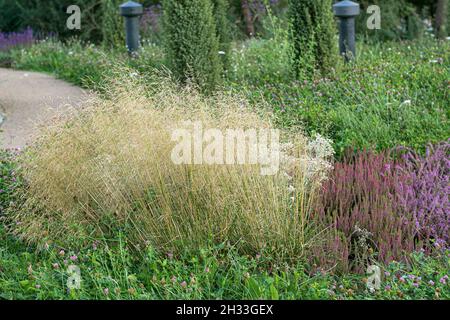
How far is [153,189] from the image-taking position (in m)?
4.64

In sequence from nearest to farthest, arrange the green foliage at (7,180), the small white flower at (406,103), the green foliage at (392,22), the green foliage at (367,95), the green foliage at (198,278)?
the green foliage at (198,278)
the green foliage at (7,180)
the green foliage at (367,95)
the small white flower at (406,103)
the green foliage at (392,22)

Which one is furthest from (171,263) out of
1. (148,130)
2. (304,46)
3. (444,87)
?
(304,46)

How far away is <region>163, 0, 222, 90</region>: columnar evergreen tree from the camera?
856 cm

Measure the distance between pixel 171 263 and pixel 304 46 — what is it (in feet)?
17.2

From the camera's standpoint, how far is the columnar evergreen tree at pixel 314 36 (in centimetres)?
867

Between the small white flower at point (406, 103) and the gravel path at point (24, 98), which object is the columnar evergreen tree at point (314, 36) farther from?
the gravel path at point (24, 98)

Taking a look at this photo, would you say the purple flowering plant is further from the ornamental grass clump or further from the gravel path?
the ornamental grass clump

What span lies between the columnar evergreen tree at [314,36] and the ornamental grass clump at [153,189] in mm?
3821

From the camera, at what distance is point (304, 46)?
8.78 meters

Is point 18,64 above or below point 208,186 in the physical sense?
below

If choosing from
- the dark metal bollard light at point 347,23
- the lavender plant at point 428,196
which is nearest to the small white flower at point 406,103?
the lavender plant at point 428,196

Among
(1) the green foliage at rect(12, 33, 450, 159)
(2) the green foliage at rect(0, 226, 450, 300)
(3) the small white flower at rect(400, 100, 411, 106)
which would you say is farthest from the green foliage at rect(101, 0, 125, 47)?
(2) the green foliage at rect(0, 226, 450, 300)

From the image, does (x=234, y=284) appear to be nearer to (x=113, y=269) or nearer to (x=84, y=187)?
(x=113, y=269)
